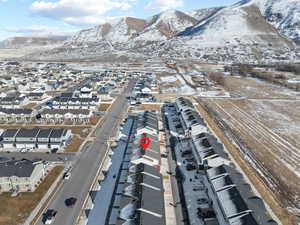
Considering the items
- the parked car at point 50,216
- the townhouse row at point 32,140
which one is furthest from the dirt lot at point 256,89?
the parked car at point 50,216

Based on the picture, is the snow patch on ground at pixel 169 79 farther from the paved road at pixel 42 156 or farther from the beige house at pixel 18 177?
the beige house at pixel 18 177

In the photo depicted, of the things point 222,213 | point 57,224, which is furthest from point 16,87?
point 222,213

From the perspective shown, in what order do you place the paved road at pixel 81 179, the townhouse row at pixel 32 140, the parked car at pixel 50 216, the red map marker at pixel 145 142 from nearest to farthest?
the parked car at pixel 50 216
the paved road at pixel 81 179
the red map marker at pixel 145 142
the townhouse row at pixel 32 140

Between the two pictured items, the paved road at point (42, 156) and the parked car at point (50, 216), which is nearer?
the parked car at point (50, 216)

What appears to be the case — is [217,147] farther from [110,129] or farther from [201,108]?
[201,108]

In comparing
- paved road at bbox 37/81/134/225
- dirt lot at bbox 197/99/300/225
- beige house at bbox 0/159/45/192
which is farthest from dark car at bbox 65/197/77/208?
dirt lot at bbox 197/99/300/225

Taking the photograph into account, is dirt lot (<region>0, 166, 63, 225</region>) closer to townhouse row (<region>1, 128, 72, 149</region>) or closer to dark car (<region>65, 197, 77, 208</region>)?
dark car (<region>65, 197, 77, 208</region>)
